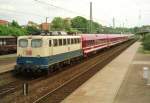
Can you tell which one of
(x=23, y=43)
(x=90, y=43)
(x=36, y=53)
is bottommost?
(x=36, y=53)

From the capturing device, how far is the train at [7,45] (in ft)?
135

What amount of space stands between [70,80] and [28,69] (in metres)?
2.85

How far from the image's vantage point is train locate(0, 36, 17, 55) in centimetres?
4112

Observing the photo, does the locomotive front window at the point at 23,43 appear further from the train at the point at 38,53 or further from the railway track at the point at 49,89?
the railway track at the point at 49,89

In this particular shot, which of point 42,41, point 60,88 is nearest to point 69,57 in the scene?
point 42,41

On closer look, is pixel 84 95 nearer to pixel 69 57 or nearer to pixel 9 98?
pixel 9 98

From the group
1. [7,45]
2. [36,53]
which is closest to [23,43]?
[36,53]

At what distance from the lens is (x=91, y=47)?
130 ft

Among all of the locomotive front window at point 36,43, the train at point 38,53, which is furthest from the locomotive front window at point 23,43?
the locomotive front window at point 36,43

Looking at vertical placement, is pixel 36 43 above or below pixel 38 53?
above

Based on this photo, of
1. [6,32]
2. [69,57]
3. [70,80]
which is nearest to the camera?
[70,80]

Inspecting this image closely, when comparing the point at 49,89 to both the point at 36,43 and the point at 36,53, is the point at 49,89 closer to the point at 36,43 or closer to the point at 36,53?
the point at 36,53

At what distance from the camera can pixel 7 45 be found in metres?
42.4

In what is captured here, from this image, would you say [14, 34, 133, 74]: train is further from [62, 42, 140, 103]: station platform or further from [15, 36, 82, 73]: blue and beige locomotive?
[62, 42, 140, 103]: station platform
